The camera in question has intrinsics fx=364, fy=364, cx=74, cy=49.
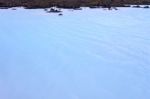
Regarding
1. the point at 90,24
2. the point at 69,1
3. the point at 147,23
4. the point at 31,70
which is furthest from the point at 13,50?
the point at 69,1

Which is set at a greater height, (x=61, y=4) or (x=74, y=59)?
(x=74, y=59)

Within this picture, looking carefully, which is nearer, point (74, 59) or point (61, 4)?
point (74, 59)

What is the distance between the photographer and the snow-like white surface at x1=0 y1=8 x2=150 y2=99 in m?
6.96

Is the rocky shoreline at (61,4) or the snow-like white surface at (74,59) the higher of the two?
the snow-like white surface at (74,59)

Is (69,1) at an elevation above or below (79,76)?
below

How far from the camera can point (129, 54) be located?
1000cm

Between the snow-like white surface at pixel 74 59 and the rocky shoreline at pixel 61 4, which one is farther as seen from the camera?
the rocky shoreline at pixel 61 4

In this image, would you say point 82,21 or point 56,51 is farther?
point 82,21

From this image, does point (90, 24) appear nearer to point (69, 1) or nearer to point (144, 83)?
point (144, 83)

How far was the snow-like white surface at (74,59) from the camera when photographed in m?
6.96

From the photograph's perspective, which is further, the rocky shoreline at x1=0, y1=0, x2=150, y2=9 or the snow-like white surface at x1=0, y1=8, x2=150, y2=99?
the rocky shoreline at x1=0, y1=0, x2=150, y2=9

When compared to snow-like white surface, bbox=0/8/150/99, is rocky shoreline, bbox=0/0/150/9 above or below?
below

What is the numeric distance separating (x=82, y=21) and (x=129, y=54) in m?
6.46

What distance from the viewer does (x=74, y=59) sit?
9398 mm
